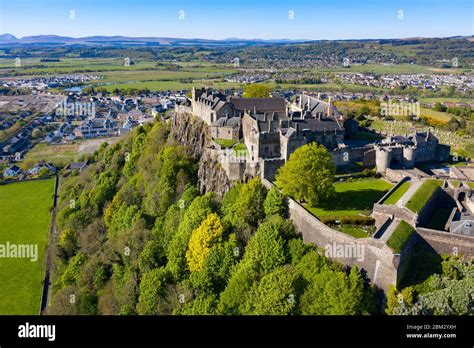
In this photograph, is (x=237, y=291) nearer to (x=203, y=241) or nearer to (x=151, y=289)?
(x=203, y=241)

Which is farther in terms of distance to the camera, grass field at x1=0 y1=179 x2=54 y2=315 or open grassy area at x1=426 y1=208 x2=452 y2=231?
grass field at x1=0 y1=179 x2=54 y2=315

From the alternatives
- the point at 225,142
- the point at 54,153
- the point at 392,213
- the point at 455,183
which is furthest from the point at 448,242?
the point at 54,153

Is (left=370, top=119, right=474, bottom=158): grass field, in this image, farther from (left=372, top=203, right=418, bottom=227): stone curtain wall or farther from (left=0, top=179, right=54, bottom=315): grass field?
(left=0, top=179, right=54, bottom=315): grass field

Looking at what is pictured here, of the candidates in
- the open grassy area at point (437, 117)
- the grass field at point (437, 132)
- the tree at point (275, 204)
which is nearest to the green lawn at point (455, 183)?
the tree at point (275, 204)

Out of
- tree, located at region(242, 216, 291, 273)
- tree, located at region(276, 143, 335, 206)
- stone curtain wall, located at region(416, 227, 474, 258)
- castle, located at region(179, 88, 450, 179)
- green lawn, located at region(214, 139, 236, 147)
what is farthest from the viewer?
green lawn, located at region(214, 139, 236, 147)

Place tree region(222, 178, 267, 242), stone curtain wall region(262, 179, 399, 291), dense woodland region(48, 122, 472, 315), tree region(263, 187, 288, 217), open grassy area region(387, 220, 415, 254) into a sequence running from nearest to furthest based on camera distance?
stone curtain wall region(262, 179, 399, 291) → open grassy area region(387, 220, 415, 254) → dense woodland region(48, 122, 472, 315) → tree region(263, 187, 288, 217) → tree region(222, 178, 267, 242)

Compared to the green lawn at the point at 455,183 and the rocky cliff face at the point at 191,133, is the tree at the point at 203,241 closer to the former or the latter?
the rocky cliff face at the point at 191,133

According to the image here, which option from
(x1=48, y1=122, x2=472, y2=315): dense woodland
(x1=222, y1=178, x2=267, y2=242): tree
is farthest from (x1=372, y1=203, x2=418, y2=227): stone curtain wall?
(x1=222, y1=178, x2=267, y2=242): tree
